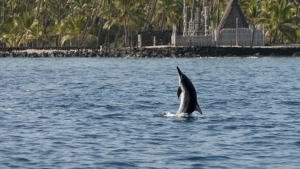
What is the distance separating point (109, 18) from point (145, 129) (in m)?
86.1

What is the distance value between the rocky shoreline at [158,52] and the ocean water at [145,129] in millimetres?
46366

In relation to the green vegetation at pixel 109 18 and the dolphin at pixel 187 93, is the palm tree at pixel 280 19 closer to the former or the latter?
the green vegetation at pixel 109 18

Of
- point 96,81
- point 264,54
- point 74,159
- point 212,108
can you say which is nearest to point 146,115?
point 212,108

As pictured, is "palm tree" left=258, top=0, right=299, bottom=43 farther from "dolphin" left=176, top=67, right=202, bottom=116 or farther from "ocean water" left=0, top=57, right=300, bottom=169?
"dolphin" left=176, top=67, right=202, bottom=116

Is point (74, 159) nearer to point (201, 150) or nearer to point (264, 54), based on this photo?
point (201, 150)

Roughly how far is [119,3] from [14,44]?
74.1ft

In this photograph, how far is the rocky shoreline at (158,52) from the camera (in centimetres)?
9219

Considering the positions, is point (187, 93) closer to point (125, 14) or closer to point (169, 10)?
point (125, 14)

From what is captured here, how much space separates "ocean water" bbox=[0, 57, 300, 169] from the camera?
18.9 meters

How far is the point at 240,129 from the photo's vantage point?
24.6 metres

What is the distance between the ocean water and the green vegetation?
5706cm

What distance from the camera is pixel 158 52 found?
97.1 metres

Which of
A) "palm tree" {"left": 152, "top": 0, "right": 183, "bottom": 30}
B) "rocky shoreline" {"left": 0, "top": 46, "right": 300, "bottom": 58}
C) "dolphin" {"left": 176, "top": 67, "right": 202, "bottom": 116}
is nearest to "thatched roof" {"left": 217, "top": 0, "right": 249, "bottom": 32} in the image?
"rocky shoreline" {"left": 0, "top": 46, "right": 300, "bottom": 58}

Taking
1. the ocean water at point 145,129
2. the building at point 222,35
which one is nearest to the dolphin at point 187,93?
the ocean water at point 145,129
